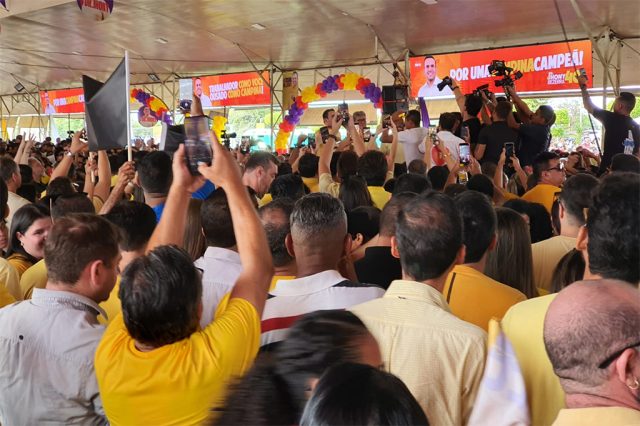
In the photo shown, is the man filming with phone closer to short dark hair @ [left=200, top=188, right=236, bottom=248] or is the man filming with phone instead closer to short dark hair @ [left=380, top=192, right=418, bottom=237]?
short dark hair @ [left=380, top=192, right=418, bottom=237]

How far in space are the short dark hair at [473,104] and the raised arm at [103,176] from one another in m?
3.86

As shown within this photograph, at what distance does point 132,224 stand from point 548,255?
1.96m

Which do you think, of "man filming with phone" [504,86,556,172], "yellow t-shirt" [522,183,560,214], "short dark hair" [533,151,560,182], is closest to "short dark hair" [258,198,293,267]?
"yellow t-shirt" [522,183,560,214]

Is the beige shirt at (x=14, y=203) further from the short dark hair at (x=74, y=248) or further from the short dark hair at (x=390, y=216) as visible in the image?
the short dark hair at (x=390, y=216)

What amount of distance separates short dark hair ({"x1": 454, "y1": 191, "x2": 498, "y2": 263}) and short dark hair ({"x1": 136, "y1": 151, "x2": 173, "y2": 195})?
1.86 m

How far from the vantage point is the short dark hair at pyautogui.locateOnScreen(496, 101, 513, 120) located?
619 cm

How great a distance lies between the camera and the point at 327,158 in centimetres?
505

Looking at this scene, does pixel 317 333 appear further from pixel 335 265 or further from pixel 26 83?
pixel 26 83

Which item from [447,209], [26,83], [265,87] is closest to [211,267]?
[447,209]

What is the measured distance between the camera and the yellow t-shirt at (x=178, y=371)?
1.57m

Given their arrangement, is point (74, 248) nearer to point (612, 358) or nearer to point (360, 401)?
point (360, 401)

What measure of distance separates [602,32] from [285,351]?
1148 centimetres

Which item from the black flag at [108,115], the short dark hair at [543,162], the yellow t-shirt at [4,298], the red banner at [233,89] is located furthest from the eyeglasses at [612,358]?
the red banner at [233,89]

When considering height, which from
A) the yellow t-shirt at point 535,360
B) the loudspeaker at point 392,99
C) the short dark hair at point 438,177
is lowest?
the yellow t-shirt at point 535,360
